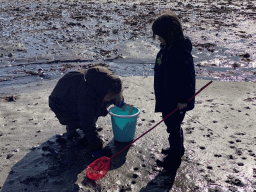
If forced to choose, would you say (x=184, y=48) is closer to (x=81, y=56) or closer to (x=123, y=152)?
(x=123, y=152)

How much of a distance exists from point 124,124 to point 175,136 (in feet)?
2.26

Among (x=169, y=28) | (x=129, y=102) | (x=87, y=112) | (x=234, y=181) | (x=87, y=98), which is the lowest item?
(x=234, y=181)

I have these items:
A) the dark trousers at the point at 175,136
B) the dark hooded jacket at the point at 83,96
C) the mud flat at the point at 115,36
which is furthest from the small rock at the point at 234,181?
the mud flat at the point at 115,36

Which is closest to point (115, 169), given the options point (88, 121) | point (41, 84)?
point (88, 121)

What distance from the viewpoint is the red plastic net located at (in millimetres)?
2969

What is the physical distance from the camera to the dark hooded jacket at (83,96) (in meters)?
3.13

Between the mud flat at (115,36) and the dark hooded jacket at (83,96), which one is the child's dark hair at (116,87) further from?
the mud flat at (115,36)

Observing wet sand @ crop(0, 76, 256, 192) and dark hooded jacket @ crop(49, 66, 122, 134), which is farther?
dark hooded jacket @ crop(49, 66, 122, 134)

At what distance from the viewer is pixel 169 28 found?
8.97 ft

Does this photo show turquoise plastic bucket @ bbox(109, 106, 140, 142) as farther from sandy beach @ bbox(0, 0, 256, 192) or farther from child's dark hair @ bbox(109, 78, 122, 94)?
child's dark hair @ bbox(109, 78, 122, 94)

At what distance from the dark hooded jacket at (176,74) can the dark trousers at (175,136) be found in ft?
0.34

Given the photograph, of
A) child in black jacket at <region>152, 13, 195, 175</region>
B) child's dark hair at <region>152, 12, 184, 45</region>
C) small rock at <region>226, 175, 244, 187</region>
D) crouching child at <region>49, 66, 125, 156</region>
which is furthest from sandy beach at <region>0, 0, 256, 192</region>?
child's dark hair at <region>152, 12, 184, 45</region>

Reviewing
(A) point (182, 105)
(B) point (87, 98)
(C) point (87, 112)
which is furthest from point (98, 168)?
(A) point (182, 105)

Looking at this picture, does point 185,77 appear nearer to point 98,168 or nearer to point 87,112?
point 87,112
